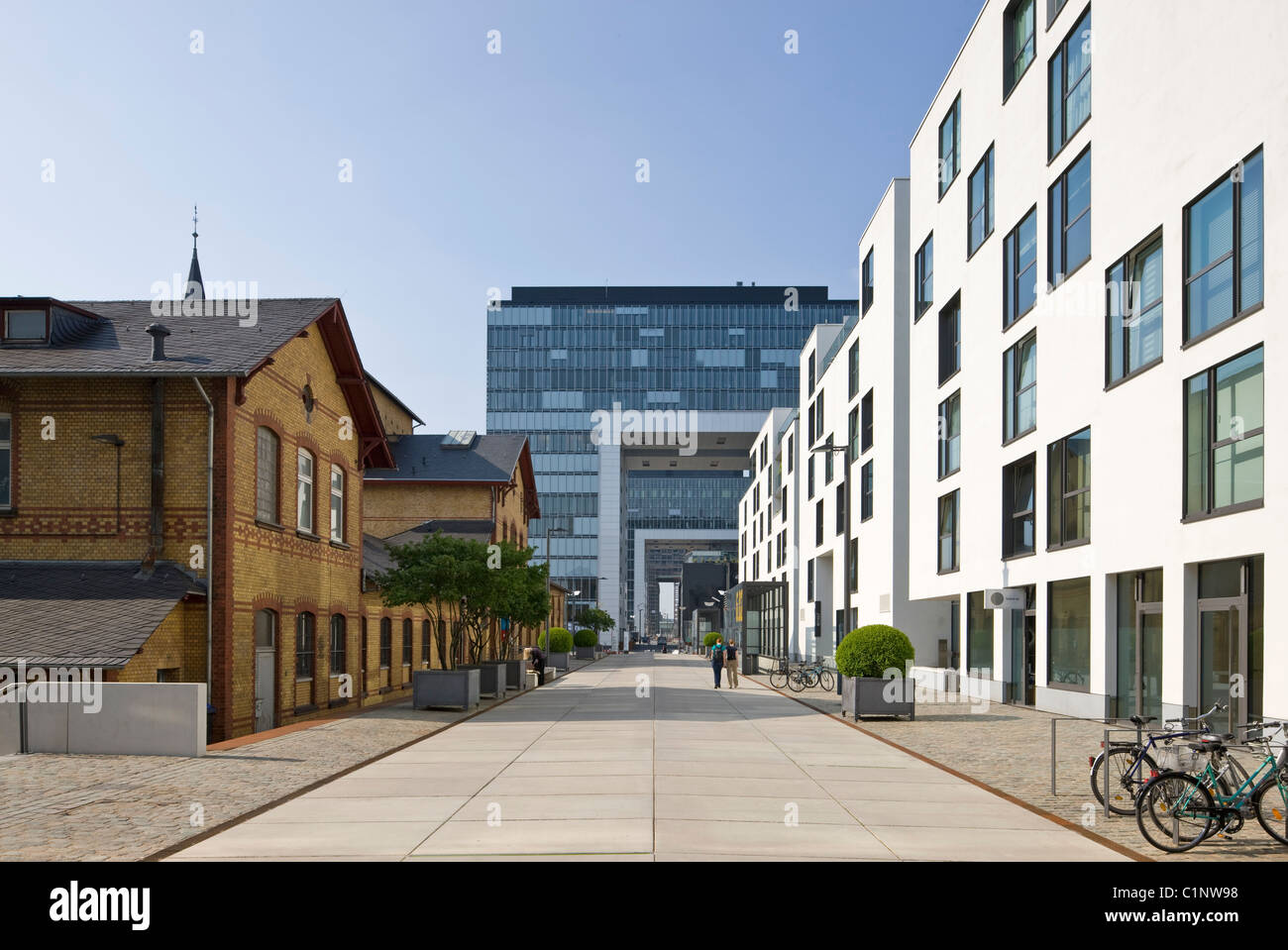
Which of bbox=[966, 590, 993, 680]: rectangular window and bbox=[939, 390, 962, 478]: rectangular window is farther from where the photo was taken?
Result: bbox=[939, 390, 962, 478]: rectangular window

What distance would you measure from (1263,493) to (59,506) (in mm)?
20085

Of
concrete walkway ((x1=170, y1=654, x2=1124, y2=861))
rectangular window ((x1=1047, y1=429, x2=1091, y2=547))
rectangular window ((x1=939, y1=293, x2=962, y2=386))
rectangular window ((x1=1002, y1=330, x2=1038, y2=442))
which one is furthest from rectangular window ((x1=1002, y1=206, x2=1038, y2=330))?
concrete walkway ((x1=170, y1=654, x2=1124, y2=861))

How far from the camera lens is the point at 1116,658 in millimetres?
23422

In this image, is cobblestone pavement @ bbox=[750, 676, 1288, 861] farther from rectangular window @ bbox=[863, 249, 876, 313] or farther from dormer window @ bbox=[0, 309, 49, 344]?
rectangular window @ bbox=[863, 249, 876, 313]

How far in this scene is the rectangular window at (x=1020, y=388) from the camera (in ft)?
93.1

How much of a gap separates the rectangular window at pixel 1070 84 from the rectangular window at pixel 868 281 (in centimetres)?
1960

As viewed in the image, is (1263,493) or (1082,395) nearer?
(1263,493)

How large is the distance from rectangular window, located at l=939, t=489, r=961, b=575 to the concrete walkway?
14.7 meters

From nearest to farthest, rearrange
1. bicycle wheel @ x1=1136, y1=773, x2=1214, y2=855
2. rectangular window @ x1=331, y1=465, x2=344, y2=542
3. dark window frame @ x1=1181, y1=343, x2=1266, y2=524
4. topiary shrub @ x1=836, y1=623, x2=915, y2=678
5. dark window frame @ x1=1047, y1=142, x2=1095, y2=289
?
bicycle wheel @ x1=1136, y1=773, x2=1214, y2=855 < dark window frame @ x1=1181, y1=343, x2=1266, y2=524 < topiary shrub @ x1=836, y1=623, x2=915, y2=678 < dark window frame @ x1=1047, y1=142, x2=1095, y2=289 < rectangular window @ x1=331, y1=465, x2=344, y2=542

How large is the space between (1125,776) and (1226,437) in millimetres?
8799

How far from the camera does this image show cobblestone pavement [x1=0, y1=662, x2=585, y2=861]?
1016 centimetres

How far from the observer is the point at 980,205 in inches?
1312
